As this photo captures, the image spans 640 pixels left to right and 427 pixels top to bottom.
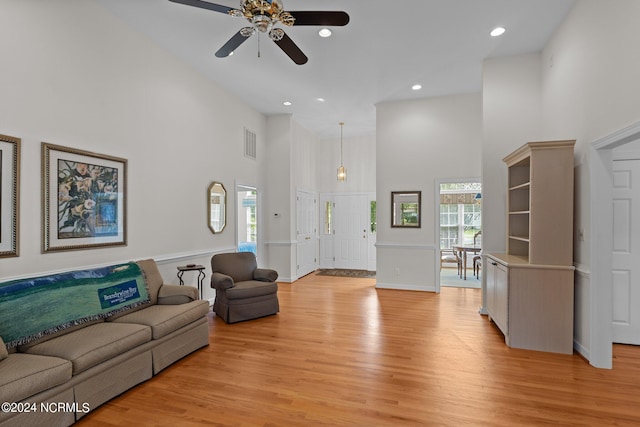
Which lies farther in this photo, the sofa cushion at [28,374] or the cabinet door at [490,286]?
the cabinet door at [490,286]

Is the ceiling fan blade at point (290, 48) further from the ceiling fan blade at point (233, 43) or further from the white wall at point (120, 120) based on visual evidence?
the white wall at point (120, 120)

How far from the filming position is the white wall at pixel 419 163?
578 centimetres

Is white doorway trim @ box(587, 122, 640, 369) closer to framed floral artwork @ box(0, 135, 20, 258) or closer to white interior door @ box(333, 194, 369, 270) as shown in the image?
framed floral artwork @ box(0, 135, 20, 258)

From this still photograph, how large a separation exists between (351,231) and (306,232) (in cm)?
137

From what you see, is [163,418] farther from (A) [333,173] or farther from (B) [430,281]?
(A) [333,173]

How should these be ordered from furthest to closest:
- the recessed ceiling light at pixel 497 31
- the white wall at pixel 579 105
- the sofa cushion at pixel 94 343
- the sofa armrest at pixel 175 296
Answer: the recessed ceiling light at pixel 497 31, the sofa armrest at pixel 175 296, the white wall at pixel 579 105, the sofa cushion at pixel 94 343

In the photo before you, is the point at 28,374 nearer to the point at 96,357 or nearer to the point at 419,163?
the point at 96,357

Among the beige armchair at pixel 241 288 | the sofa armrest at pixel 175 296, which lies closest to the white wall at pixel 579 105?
the beige armchair at pixel 241 288

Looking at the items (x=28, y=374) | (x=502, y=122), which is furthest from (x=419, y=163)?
(x=28, y=374)

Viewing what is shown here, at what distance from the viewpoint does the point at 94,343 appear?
2352 mm

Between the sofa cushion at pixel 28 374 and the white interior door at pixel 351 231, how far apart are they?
6838mm

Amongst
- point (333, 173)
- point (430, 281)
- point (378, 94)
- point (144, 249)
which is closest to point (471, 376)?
point (430, 281)

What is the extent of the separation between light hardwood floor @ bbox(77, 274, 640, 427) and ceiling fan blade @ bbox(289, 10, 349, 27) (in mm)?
3023

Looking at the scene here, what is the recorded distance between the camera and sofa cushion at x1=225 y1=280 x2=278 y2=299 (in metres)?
4.21
